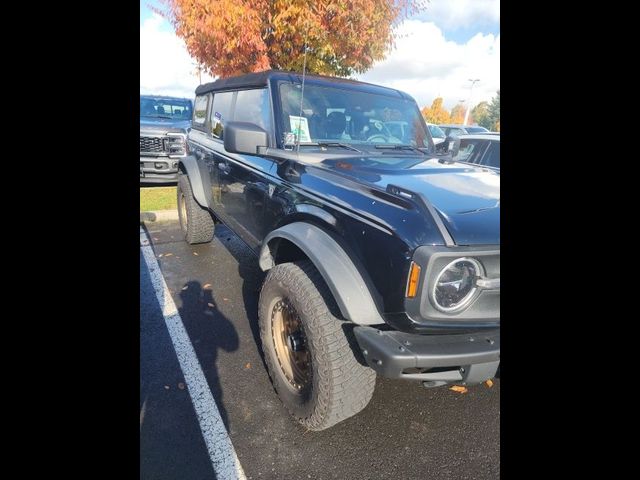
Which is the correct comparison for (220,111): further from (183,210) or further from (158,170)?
(158,170)

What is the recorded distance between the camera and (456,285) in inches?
58.9

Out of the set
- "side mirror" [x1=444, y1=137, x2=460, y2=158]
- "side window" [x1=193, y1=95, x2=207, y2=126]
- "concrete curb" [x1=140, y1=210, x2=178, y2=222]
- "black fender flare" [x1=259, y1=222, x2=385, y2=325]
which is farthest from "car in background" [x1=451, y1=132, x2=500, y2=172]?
"concrete curb" [x1=140, y1=210, x2=178, y2=222]

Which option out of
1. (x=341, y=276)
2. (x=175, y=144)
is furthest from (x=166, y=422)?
(x=175, y=144)

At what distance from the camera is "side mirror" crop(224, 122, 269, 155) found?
2.40 m

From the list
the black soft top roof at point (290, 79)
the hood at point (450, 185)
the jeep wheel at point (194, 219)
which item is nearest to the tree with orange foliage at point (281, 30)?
the black soft top roof at point (290, 79)

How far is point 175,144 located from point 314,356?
7.71 meters

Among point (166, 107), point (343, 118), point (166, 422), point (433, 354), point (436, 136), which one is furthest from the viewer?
point (166, 107)

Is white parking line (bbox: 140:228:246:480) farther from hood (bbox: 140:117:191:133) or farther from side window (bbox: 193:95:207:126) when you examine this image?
hood (bbox: 140:117:191:133)

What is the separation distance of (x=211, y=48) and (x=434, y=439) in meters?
4.20
